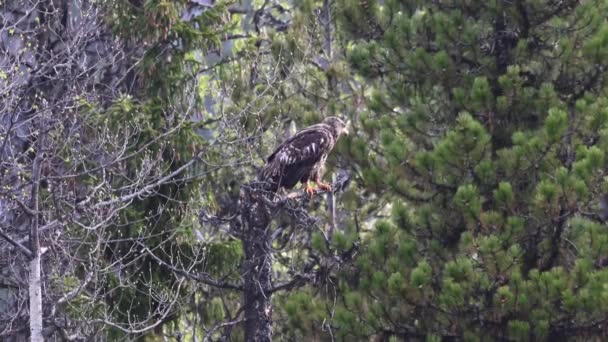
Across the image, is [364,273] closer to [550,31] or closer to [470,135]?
[470,135]

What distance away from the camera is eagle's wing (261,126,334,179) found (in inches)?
416

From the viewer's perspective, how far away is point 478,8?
1206 centimetres

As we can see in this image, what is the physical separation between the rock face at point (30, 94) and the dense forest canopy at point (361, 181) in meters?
0.06

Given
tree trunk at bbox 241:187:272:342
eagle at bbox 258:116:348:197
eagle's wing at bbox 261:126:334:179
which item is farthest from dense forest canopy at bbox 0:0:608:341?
eagle's wing at bbox 261:126:334:179

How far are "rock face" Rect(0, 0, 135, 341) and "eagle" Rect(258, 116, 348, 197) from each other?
178 cm

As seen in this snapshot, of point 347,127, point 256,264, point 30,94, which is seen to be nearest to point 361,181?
point 347,127

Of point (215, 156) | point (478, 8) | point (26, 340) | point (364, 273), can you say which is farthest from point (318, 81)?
point (26, 340)

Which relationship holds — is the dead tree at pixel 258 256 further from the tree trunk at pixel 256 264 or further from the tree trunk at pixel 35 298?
the tree trunk at pixel 35 298

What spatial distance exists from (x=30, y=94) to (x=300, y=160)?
3.51m

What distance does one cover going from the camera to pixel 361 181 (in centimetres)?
1242

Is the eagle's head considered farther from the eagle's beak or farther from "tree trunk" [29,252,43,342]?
"tree trunk" [29,252,43,342]

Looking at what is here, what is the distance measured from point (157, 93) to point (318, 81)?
249cm

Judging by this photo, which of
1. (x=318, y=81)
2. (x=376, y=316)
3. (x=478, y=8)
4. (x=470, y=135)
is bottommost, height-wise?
(x=376, y=316)

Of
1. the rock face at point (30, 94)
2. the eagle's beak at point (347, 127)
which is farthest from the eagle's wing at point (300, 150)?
the rock face at point (30, 94)
